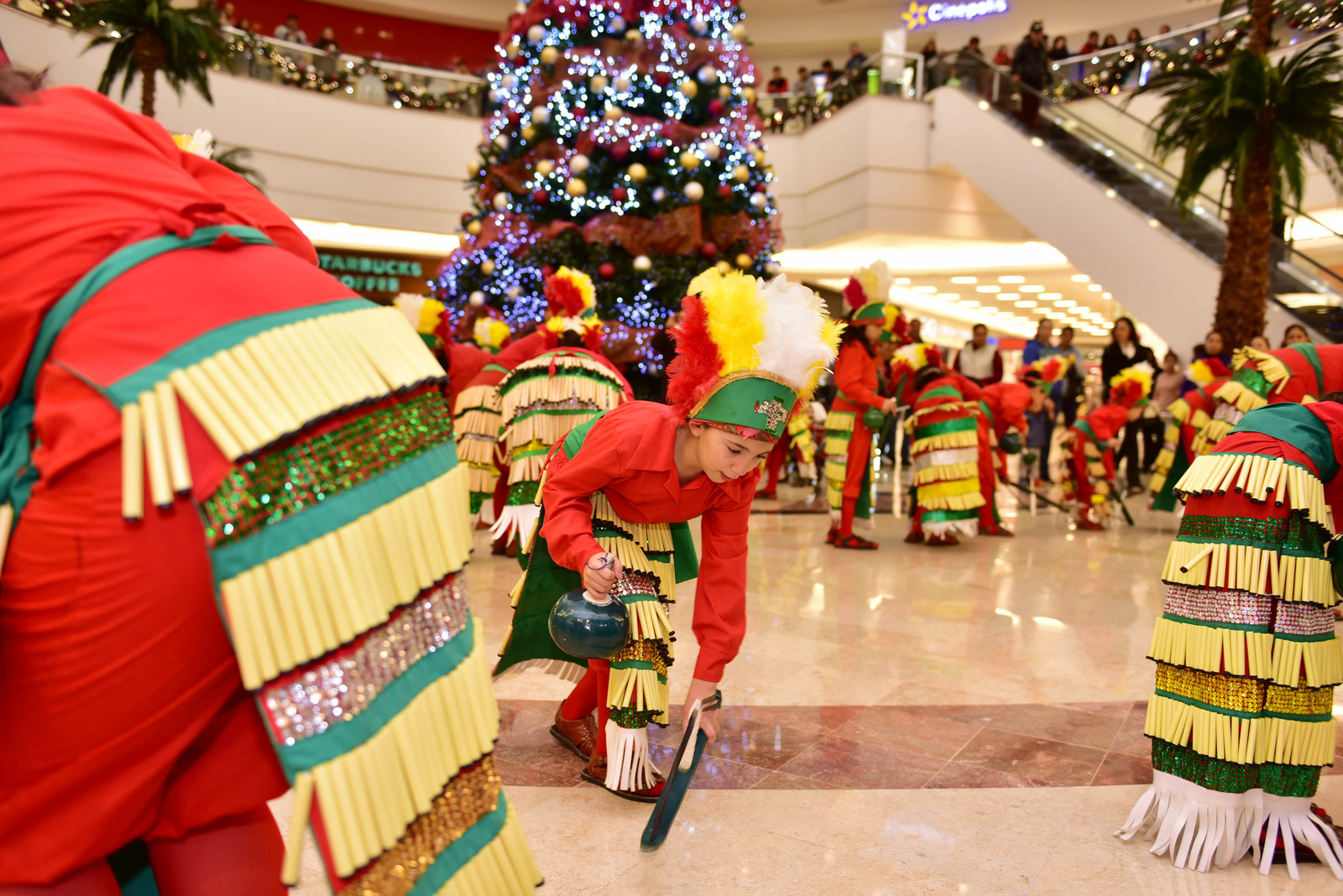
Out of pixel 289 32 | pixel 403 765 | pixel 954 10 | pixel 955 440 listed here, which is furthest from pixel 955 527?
pixel 954 10

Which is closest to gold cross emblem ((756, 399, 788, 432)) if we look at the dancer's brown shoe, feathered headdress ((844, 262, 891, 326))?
the dancer's brown shoe

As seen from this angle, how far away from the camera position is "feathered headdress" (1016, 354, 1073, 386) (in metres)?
9.78

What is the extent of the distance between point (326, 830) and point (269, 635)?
0.19 metres

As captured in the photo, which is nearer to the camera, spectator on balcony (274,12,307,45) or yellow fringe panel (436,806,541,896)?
yellow fringe panel (436,806,541,896)

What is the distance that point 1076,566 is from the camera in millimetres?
6684

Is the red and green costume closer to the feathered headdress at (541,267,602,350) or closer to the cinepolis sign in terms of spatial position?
the feathered headdress at (541,267,602,350)

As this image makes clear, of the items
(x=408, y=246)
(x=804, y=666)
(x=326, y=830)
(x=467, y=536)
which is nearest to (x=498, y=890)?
(x=326, y=830)

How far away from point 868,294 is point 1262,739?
5.36m

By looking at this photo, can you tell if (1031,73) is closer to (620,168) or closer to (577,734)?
(620,168)

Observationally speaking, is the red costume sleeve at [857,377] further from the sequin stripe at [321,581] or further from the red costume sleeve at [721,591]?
the sequin stripe at [321,581]

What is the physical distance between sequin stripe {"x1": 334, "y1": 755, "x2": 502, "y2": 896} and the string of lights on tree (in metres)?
10.7

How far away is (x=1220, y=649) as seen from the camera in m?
2.40

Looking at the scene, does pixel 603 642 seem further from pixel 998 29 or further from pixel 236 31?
pixel 998 29

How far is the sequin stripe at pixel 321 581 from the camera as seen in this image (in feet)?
2.75
